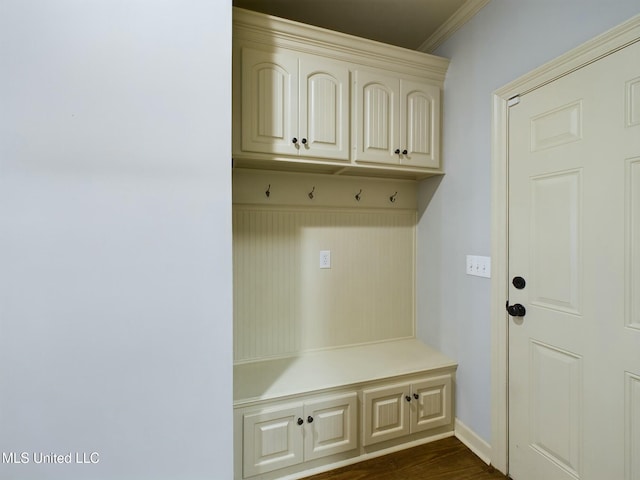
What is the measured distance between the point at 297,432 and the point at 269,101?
1824 millimetres

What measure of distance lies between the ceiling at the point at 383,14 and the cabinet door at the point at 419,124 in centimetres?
41

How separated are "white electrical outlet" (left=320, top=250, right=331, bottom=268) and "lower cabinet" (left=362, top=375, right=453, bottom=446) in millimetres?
833

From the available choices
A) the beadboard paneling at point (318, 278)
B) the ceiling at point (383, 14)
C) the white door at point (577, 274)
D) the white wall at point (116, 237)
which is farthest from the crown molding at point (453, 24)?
the white wall at point (116, 237)

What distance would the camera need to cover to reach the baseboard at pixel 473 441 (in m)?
1.57

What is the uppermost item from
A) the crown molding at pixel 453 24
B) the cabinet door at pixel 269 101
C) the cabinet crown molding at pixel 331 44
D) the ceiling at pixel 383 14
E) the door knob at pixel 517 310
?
the ceiling at pixel 383 14

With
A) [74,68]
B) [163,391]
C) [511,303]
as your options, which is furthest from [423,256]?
[74,68]

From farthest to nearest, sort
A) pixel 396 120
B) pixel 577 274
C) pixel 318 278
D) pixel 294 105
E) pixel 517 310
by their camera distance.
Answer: pixel 318 278, pixel 396 120, pixel 294 105, pixel 517 310, pixel 577 274

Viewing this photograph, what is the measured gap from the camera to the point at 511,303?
1.46 meters

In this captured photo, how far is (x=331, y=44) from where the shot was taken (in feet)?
5.16

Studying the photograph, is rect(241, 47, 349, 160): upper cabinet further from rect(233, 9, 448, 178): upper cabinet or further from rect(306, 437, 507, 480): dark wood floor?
rect(306, 437, 507, 480): dark wood floor

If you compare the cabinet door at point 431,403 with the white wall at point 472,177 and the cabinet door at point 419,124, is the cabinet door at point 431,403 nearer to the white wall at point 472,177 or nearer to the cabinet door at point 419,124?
the white wall at point 472,177

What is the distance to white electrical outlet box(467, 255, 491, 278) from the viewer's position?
1.57 meters

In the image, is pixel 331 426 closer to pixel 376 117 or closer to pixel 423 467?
pixel 423 467

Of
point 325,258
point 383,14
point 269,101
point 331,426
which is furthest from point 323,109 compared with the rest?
point 331,426
